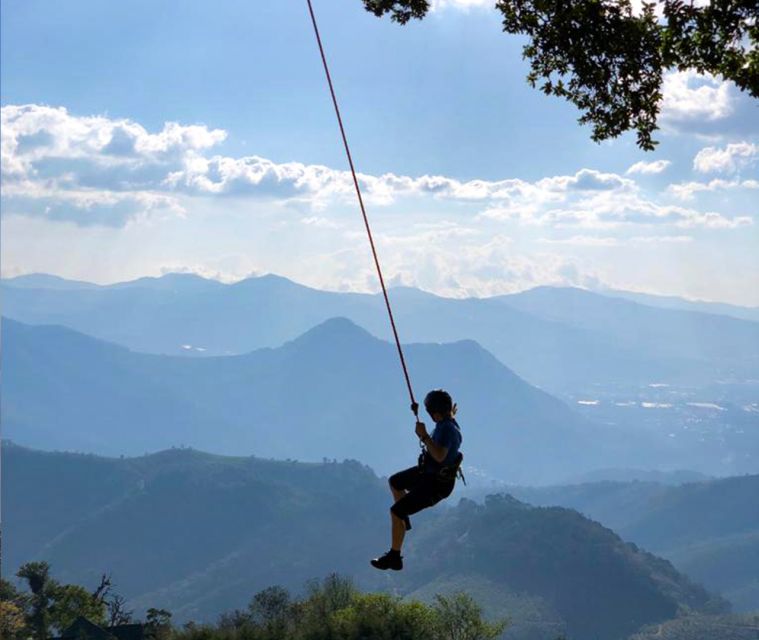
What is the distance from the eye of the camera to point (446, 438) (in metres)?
12.9

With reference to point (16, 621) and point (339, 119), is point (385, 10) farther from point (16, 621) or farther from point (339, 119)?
point (16, 621)

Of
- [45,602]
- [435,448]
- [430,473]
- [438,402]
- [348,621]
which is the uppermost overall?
[438,402]

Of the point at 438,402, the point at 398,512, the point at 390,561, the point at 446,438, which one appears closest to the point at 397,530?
the point at 398,512

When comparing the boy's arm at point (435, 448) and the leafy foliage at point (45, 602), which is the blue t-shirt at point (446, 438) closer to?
the boy's arm at point (435, 448)

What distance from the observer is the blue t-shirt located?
42.3 ft

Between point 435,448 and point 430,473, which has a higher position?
point 435,448

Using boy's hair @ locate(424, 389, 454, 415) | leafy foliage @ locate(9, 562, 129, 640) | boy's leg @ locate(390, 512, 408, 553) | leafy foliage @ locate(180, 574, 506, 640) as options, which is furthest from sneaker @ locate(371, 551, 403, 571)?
leafy foliage @ locate(9, 562, 129, 640)

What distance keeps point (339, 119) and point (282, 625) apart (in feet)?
239

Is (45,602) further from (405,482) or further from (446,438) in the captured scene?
(446,438)

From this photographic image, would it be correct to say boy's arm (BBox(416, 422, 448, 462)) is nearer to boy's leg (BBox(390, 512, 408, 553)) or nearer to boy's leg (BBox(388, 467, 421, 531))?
boy's leg (BBox(388, 467, 421, 531))

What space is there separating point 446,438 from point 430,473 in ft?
2.46

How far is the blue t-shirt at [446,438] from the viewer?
12.9 meters

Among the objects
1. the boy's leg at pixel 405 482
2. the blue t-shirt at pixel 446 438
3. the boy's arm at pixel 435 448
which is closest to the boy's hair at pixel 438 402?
the blue t-shirt at pixel 446 438

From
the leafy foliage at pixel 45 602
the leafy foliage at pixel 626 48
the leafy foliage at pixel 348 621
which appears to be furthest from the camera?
the leafy foliage at pixel 45 602
